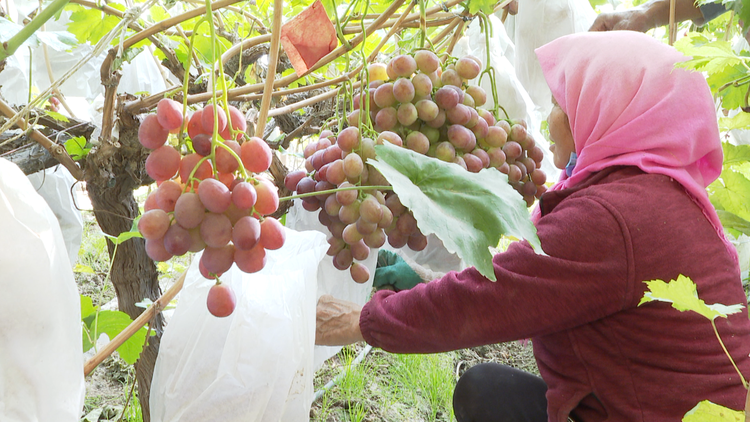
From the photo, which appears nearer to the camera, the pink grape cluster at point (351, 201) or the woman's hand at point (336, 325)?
the pink grape cluster at point (351, 201)

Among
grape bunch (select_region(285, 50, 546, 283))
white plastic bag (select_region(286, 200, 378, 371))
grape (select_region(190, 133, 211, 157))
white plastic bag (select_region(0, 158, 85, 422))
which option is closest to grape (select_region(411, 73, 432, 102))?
grape bunch (select_region(285, 50, 546, 283))

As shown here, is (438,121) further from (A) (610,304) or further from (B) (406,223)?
(A) (610,304)

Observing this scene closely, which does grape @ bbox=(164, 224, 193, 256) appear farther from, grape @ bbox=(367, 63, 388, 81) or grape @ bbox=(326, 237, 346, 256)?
grape @ bbox=(367, 63, 388, 81)

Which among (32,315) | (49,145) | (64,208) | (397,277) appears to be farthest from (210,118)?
(64,208)

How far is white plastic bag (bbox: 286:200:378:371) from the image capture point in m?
1.07

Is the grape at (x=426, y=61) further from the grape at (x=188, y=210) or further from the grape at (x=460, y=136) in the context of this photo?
the grape at (x=188, y=210)

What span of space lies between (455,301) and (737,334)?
1.72 ft

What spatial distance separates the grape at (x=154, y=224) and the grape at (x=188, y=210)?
0.02 meters

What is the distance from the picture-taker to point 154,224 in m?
0.55

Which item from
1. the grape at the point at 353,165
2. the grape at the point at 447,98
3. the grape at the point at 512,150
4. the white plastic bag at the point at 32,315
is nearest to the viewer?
the white plastic bag at the point at 32,315

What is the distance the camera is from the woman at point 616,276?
2.82 ft

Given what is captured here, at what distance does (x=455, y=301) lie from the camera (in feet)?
2.94

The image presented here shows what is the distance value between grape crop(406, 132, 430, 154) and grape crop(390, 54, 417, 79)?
0.10 meters

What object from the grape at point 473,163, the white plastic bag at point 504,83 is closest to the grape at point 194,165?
the grape at point 473,163
